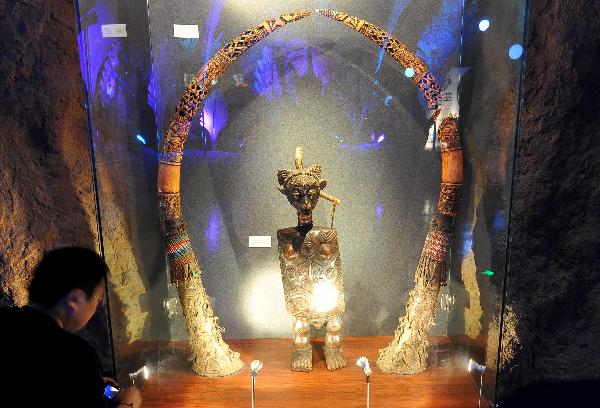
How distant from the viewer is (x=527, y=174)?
7.45ft

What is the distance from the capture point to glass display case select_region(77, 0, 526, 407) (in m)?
2.11

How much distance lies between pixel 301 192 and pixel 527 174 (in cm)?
117

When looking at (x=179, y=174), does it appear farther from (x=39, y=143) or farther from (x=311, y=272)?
(x=311, y=272)

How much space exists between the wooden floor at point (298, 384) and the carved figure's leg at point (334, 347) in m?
0.05

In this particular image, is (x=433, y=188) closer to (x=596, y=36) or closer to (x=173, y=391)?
(x=596, y=36)

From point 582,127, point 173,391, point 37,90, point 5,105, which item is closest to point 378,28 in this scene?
point 582,127

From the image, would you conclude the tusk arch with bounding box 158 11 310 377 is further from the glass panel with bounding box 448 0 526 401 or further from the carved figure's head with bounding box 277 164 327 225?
the glass panel with bounding box 448 0 526 401

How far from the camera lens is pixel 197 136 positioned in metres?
2.54

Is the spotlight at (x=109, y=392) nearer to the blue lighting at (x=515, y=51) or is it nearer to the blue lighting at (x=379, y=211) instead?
the blue lighting at (x=379, y=211)

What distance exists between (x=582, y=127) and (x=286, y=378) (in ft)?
6.57

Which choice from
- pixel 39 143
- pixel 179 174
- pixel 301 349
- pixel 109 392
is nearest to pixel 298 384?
pixel 301 349

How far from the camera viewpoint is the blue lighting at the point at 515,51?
176cm

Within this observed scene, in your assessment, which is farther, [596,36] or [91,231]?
[91,231]

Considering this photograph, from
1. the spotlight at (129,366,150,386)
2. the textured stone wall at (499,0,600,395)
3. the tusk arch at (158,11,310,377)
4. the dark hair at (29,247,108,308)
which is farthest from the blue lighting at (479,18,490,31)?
the spotlight at (129,366,150,386)
